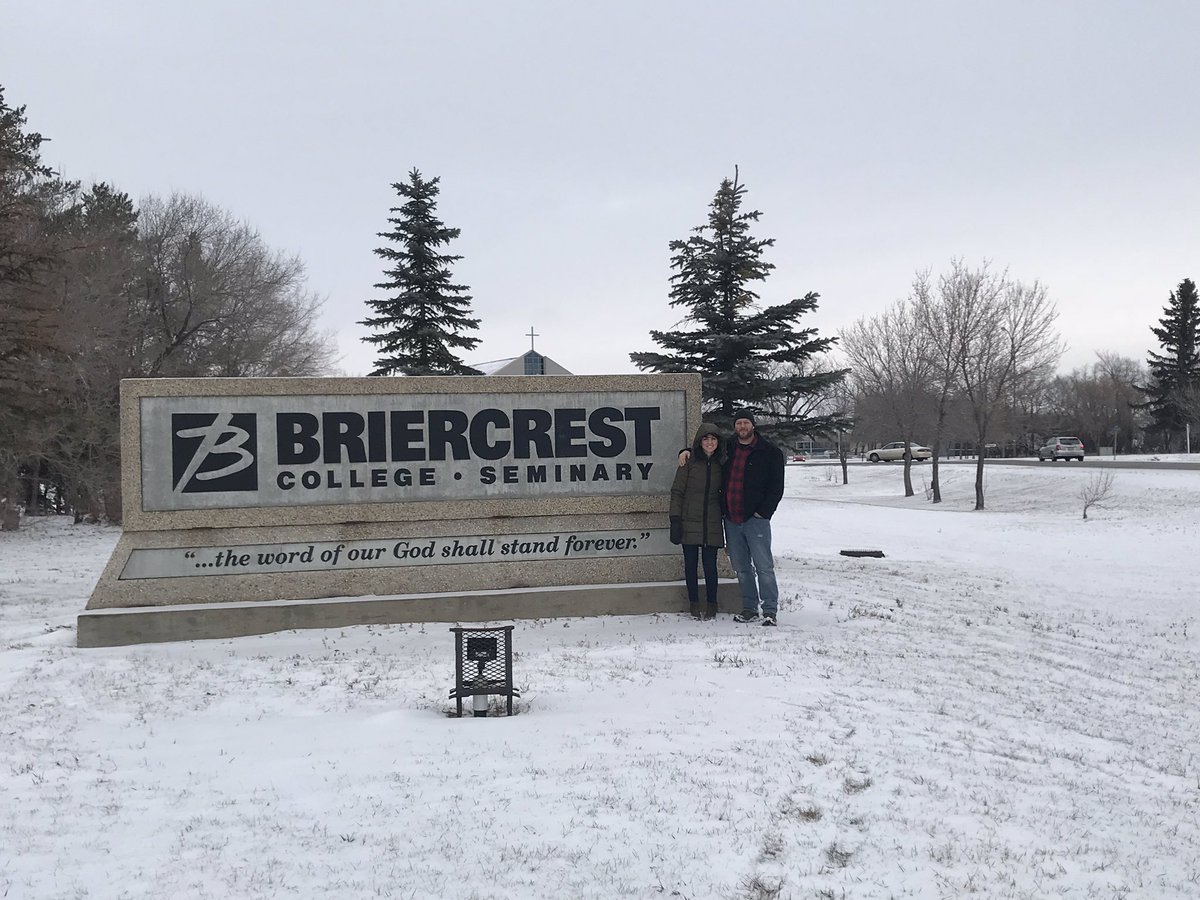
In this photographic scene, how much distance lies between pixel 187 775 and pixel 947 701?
199 inches

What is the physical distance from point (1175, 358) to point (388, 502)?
7350 centimetres

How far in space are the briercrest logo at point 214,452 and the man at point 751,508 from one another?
14.5 feet

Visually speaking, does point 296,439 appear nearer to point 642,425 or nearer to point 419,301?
point 642,425

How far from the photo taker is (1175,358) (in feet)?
219

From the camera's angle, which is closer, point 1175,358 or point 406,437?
point 406,437

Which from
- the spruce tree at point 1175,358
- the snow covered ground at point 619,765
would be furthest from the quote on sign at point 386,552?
the spruce tree at point 1175,358

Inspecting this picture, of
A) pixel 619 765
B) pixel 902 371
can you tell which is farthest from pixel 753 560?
pixel 902 371

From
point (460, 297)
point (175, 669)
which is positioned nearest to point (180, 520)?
point (175, 669)

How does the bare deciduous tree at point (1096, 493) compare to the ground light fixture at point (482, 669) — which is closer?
the ground light fixture at point (482, 669)

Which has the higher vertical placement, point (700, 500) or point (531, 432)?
point (531, 432)

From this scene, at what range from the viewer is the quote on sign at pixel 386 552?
878 centimetres

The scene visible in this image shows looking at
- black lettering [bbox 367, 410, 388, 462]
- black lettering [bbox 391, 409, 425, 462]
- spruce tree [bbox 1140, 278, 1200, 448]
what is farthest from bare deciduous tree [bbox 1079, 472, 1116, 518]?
spruce tree [bbox 1140, 278, 1200, 448]

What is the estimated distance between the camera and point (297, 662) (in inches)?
Answer: 287

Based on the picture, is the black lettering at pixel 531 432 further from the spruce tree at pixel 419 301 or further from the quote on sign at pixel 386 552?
the spruce tree at pixel 419 301
